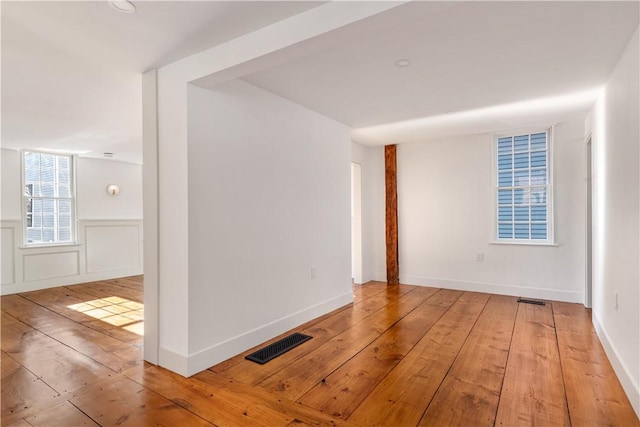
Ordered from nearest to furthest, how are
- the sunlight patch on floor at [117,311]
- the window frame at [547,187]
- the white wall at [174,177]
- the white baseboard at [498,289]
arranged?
the white wall at [174,177]
the sunlight patch on floor at [117,311]
the white baseboard at [498,289]
the window frame at [547,187]

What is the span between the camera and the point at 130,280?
6539mm

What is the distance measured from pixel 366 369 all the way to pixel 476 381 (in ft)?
2.55

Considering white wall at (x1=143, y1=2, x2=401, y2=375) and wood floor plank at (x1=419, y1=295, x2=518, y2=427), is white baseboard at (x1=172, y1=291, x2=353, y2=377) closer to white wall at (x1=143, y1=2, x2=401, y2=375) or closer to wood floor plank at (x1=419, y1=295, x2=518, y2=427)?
white wall at (x1=143, y1=2, x2=401, y2=375)

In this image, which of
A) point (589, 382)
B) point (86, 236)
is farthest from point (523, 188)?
Result: point (86, 236)

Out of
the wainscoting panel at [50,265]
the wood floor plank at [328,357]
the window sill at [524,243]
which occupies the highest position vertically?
the window sill at [524,243]

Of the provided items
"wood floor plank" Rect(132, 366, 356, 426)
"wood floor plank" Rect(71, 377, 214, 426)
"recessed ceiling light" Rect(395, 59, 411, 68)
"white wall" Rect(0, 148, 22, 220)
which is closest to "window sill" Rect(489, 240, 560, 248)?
"recessed ceiling light" Rect(395, 59, 411, 68)

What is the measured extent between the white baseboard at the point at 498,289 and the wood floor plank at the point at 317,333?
1.13 feet

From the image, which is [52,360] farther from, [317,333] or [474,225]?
[474,225]

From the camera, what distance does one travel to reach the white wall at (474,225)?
15.1ft

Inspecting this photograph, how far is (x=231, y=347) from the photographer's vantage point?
2.88m

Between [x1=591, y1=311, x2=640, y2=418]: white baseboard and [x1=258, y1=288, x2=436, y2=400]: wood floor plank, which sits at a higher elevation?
[x1=591, y1=311, x2=640, y2=418]: white baseboard

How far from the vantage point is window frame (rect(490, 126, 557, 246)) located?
15.5 ft

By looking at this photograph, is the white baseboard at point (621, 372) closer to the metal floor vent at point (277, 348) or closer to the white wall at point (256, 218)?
the metal floor vent at point (277, 348)

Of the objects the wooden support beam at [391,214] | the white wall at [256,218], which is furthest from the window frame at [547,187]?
the white wall at [256,218]
